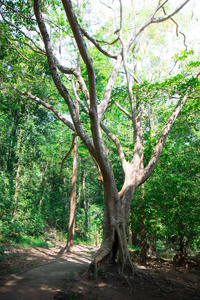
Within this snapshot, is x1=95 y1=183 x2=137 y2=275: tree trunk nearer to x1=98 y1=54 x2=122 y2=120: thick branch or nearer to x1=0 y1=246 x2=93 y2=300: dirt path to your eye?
x1=0 y1=246 x2=93 y2=300: dirt path

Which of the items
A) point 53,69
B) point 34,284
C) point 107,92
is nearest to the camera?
point 34,284

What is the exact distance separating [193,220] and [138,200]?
7.42ft

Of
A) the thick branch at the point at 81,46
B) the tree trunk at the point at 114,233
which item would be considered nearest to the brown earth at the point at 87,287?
the tree trunk at the point at 114,233

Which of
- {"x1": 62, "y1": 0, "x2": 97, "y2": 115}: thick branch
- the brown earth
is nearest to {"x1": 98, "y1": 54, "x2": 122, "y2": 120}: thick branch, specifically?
{"x1": 62, "y1": 0, "x2": 97, "y2": 115}: thick branch

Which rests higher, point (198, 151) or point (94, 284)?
point (198, 151)

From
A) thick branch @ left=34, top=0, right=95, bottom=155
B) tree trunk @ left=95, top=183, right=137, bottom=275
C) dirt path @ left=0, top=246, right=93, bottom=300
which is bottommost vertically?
dirt path @ left=0, top=246, right=93, bottom=300

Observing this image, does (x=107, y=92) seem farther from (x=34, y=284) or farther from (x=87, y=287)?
(x=34, y=284)

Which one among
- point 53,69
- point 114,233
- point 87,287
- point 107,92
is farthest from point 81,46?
point 87,287

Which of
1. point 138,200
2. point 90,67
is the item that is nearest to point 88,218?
point 138,200

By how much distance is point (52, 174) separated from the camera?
676 inches

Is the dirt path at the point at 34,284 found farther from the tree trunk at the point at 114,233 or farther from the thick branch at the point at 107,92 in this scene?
the thick branch at the point at 107,92

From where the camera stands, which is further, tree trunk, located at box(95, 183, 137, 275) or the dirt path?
tree trunk, located at box(95, 183, 137, 275)

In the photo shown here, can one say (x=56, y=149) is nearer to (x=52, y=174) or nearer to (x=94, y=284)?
(x=52, y=174)

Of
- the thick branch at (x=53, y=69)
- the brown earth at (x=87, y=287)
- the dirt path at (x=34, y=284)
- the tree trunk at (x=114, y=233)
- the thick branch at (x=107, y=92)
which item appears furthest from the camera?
the thick branch at (x=107, y=92)
